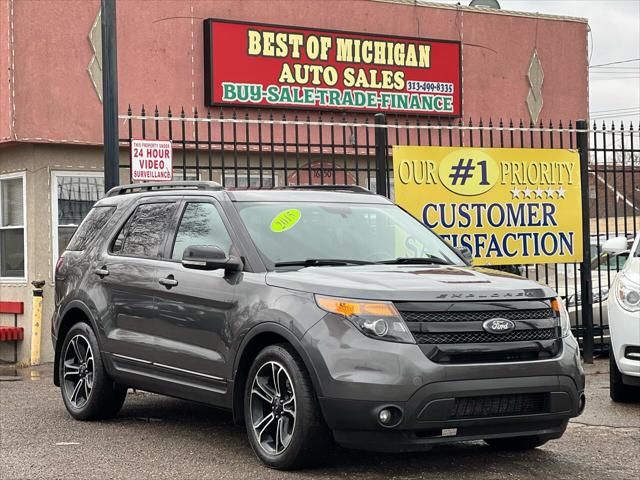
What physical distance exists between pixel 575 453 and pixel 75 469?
3291 millimetres

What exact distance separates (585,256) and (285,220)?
21.3 ft

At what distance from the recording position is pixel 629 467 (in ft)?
23.3

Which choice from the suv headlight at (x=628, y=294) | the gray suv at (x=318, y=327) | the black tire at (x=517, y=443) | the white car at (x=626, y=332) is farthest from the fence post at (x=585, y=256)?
the black tire at (x=517, y=443)

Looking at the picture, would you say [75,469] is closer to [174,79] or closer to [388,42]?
[174,79]

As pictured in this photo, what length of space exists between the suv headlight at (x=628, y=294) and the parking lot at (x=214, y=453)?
89 centimetres

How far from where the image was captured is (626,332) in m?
9.38

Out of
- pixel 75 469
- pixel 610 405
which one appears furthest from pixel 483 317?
pixel 610 405

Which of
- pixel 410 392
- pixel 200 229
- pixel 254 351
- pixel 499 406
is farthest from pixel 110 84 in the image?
pixel 499 406

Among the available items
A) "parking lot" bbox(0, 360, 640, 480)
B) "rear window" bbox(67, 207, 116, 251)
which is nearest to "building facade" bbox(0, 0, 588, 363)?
"rear window" bbox(67, 207, 116, 251)

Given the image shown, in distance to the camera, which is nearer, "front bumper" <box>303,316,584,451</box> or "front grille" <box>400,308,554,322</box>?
"front bumper" <box>303,316,584,451</box>

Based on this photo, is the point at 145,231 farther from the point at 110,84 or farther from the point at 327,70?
the point at 327,70

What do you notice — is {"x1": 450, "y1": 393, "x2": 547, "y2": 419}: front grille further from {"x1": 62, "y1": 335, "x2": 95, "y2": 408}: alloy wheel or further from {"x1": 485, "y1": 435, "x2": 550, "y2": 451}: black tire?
{"x1": 62, "y1": 335, "x2": 95, "y2": 408}: alloy wheel

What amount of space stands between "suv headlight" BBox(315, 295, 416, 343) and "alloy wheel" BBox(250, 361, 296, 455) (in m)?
0.56

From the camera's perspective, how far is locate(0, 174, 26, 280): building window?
16281mm
